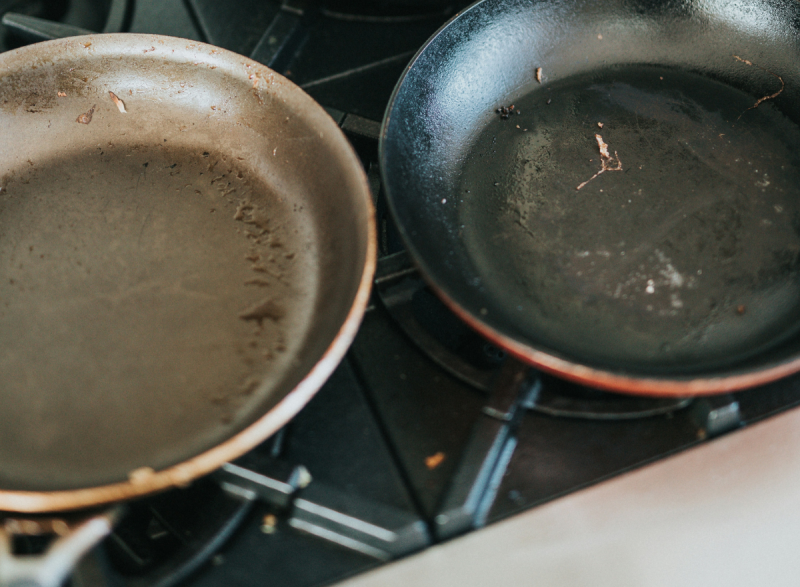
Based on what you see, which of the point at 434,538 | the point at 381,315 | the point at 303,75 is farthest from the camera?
the point at 303,75

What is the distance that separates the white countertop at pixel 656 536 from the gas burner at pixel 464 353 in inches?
2.2

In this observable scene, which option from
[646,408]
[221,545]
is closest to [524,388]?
[646,408]

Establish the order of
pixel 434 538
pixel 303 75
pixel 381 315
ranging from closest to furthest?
pixel 434 538 → pixel 381 315 → pixel 303 75

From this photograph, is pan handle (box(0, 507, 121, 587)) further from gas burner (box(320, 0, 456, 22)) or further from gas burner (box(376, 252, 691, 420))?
gas burner (box(320, 0, 456, 22))

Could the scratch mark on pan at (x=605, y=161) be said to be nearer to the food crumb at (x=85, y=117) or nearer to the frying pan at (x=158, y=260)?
the frying pan at (x=158, y=260)

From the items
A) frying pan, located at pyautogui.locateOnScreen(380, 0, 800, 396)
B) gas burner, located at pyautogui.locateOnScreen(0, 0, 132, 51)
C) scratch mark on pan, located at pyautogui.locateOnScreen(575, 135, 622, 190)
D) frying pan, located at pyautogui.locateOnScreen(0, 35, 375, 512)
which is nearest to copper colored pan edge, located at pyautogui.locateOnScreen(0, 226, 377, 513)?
frying pan, located at pyautogui.locateOnScreen(0, 35, 375, 512)

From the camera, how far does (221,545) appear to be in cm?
48

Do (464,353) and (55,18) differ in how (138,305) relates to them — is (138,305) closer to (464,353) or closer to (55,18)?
(464,353)

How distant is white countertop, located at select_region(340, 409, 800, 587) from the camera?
0.45m

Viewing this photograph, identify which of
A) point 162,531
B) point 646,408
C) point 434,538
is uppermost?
point 646,408

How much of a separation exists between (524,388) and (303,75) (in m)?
0.52

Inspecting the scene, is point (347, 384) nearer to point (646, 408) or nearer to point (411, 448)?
point (411, 448)

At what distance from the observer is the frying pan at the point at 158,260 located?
1.63 feet

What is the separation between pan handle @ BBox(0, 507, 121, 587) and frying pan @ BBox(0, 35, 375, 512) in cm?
2
